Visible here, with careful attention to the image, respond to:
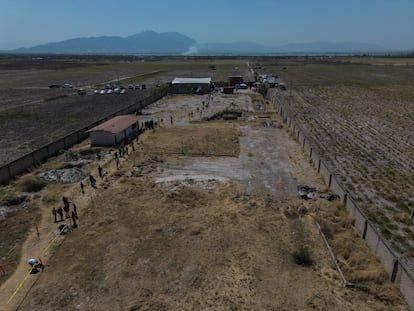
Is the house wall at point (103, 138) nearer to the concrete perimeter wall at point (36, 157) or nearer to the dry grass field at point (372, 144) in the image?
the concrete perimeter wall at point (36, 157)

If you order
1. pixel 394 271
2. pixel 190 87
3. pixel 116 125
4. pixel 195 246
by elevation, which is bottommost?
pixel 195 246

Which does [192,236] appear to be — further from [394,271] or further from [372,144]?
[372,144]

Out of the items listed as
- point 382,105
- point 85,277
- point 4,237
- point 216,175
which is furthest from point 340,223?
point 382,105

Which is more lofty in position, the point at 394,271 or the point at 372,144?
the point at 394,271

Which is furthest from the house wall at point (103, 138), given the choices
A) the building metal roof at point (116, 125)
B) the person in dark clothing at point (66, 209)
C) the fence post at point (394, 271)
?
the fence post at point (394, 271)

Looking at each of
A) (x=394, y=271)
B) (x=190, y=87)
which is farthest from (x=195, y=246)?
(x=190, y=87)

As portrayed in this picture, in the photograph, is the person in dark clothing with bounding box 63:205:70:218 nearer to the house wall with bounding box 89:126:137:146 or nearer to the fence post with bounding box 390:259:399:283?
the house wall with bounding box 89:126:137:146

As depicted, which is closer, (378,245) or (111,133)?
(378,245)
